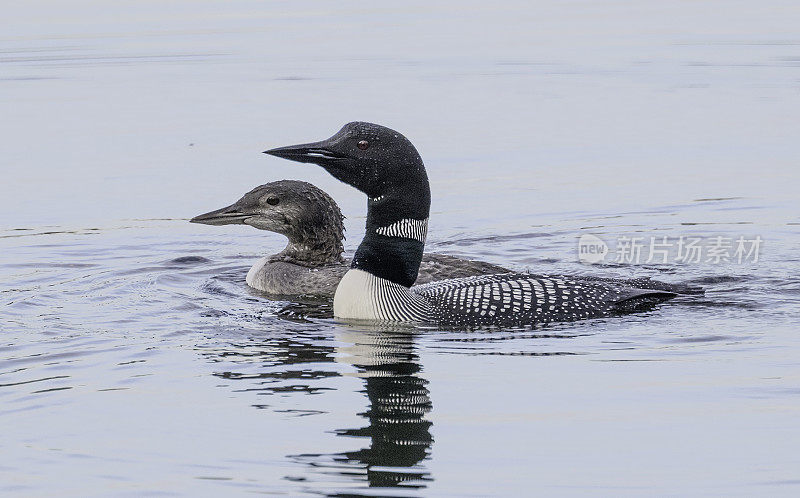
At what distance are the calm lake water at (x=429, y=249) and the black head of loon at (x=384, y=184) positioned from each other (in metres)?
0.45

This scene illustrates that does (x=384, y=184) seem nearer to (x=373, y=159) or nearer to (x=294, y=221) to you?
(x=373, y=159)

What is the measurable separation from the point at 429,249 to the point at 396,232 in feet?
7.62

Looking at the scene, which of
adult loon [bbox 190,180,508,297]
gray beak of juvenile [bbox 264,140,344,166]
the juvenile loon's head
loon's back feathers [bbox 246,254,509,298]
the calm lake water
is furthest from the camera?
adult loon [bbox 190,180,508,297]

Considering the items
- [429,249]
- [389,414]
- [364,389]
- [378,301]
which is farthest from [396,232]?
[429,249]

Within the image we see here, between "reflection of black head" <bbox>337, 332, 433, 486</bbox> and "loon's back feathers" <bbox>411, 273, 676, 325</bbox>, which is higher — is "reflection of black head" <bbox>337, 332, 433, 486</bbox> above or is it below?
below

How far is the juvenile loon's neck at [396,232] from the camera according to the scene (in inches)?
279

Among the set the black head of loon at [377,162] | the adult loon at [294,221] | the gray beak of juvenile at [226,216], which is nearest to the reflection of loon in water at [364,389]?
the black head of loon at [377,162]

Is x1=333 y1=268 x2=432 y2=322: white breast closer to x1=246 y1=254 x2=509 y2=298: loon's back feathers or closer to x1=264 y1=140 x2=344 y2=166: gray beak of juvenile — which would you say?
x1=264 y1=140 x2=344 y2=166: gray beak of juvenile

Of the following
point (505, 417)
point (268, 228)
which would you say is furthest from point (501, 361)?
point (268, 228)

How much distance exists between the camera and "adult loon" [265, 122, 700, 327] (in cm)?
703

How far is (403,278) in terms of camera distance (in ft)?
23.6

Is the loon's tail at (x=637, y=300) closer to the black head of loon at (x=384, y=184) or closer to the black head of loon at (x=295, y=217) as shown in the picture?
the black head of loon at (x=384, y=184)

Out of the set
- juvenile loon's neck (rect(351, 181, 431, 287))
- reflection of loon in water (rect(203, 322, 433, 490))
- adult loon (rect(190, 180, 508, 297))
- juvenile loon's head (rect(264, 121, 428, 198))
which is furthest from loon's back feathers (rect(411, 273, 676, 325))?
adult loon (rect(190, 180, 508, 297))

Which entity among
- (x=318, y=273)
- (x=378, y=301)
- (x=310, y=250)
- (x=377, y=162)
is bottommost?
(x=378, y=301)
